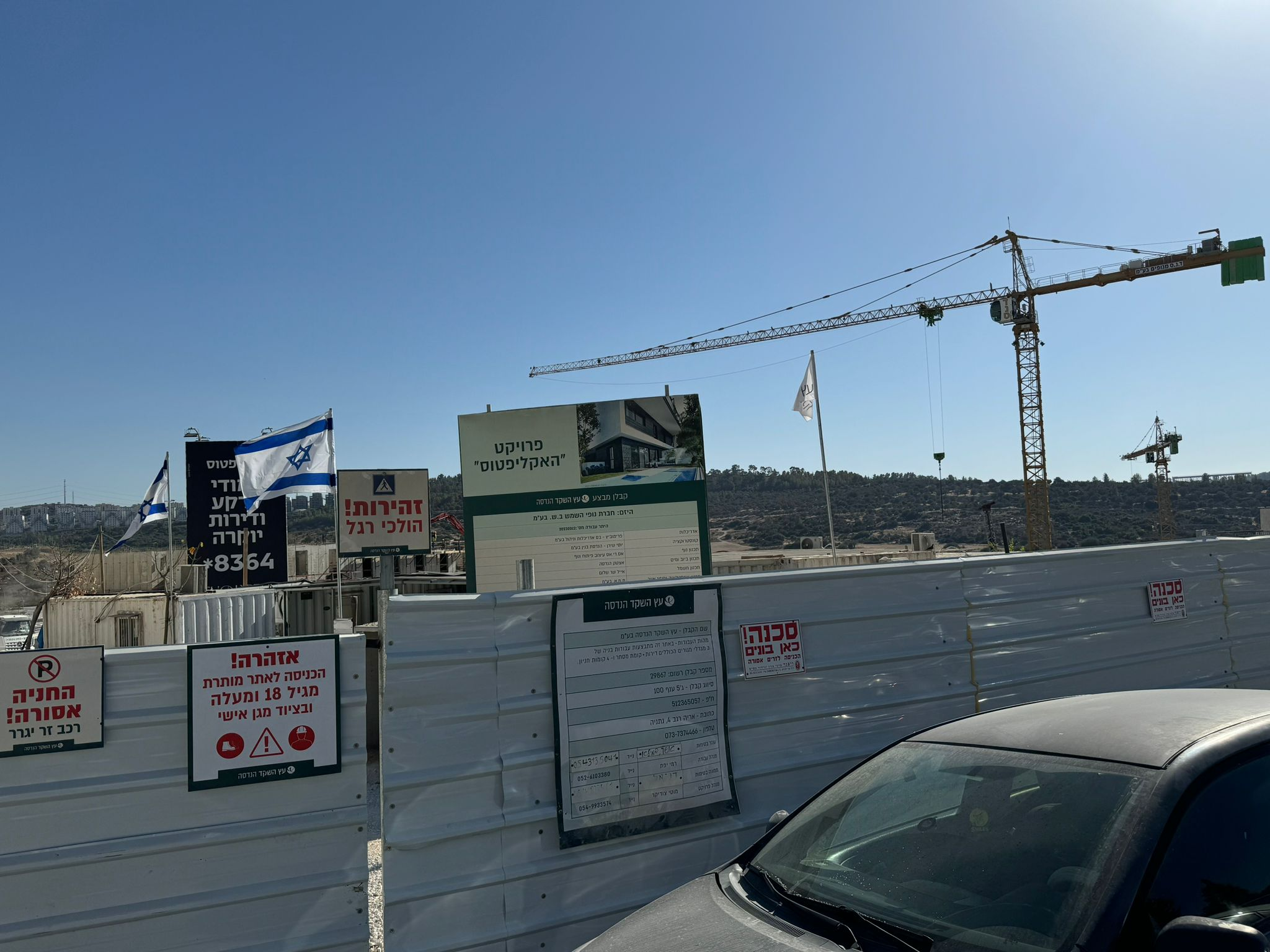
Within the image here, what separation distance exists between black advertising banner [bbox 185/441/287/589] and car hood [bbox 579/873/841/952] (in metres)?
19.5

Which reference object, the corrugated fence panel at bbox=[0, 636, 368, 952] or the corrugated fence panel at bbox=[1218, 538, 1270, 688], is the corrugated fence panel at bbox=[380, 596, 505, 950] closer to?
the corrugated fence panel at bbox=[0, 636, 368, 952]

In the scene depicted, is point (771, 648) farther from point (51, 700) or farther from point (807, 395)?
point (807, 395)

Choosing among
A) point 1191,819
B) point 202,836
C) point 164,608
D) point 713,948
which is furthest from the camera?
point 164,608

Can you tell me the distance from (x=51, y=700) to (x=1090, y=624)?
676cm

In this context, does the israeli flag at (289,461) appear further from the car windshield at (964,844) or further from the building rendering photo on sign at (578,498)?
the car windshield at (964,844)

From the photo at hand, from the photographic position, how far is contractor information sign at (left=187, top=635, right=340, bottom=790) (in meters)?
4.11

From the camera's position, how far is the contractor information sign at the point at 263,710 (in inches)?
162

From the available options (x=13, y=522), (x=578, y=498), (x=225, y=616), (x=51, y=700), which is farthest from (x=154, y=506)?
(x=13, y=522)

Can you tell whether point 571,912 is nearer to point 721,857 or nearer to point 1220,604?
point 721,857

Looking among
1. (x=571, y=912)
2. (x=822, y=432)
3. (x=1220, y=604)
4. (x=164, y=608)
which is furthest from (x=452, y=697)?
(x=164, y=608)

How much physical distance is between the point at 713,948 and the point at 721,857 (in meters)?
2.55

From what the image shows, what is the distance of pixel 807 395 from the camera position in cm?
1589

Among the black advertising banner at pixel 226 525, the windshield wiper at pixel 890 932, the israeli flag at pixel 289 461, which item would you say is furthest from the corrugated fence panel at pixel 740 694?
the black advertising banner at pixel 226 525

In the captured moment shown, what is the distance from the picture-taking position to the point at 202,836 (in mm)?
4043
